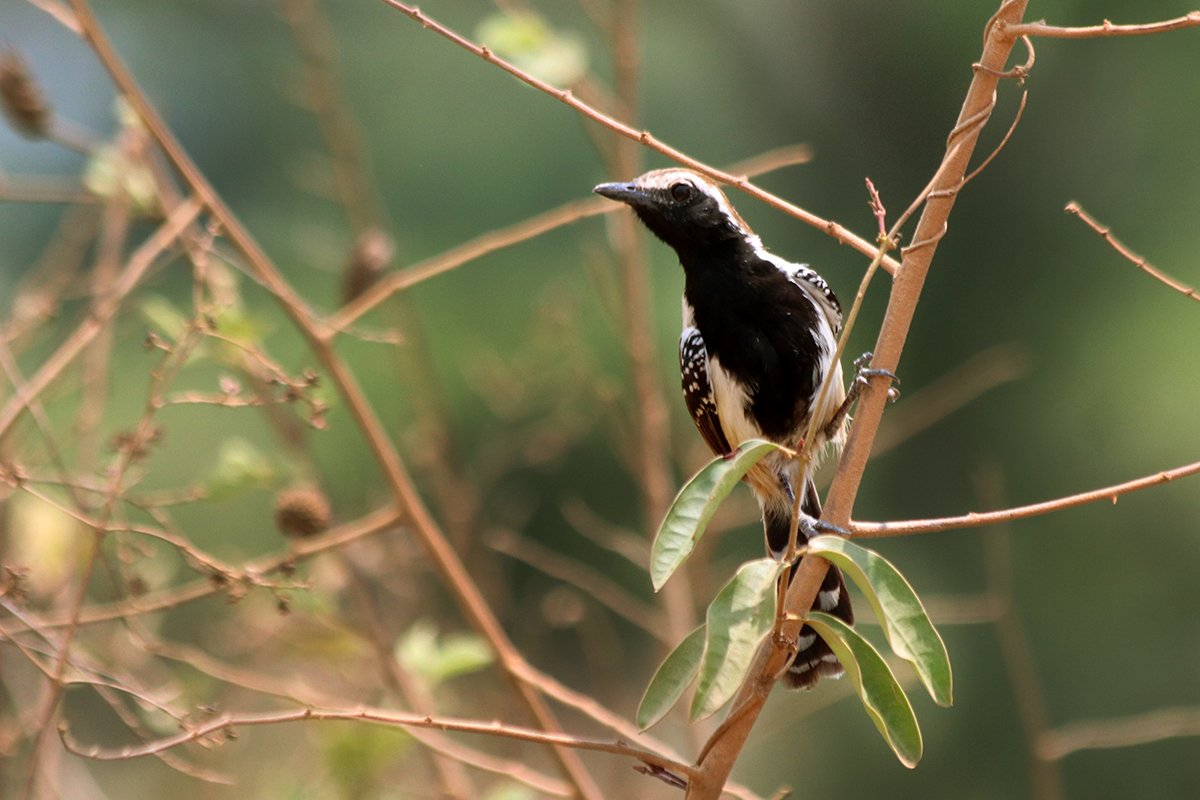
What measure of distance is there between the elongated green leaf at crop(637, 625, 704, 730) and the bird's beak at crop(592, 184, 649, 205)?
1.38 metres

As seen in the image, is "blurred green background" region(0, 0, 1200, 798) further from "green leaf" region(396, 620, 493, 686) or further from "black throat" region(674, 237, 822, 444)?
"green leaf" region(396, 620, 493, 686)

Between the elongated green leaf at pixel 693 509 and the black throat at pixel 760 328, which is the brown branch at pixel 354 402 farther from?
the black throat at pixel 760 328

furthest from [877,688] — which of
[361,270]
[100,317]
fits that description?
[361,270]

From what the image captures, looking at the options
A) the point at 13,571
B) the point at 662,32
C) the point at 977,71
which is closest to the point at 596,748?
the point at 13,571

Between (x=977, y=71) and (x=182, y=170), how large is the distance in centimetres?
131

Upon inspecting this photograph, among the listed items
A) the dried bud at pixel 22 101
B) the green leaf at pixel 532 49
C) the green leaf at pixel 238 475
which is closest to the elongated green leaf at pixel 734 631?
the green leaf at pixel 238 475

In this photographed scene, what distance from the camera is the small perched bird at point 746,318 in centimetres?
296

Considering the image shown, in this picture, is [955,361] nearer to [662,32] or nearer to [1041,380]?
[1041,380]

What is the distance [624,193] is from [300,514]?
994mm

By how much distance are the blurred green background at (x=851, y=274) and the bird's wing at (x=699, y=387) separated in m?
1.84

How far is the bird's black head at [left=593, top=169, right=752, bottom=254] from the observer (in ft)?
9.70

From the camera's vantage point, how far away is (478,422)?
6.24 meters

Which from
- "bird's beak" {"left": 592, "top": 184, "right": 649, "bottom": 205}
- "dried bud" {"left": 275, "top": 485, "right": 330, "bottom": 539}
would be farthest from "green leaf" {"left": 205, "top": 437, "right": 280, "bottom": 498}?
"bird's beak" {"left": 592, "top": 184, "right": 649, "bottom": 205}

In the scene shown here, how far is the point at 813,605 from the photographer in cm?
240
